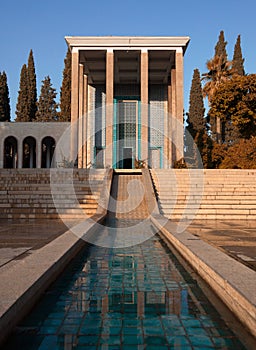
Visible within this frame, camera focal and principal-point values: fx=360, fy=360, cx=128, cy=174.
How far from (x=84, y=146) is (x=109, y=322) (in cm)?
2398

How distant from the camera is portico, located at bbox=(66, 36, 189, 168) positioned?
2414 cm

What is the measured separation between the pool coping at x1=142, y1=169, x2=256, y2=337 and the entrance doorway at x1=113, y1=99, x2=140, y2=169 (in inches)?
877

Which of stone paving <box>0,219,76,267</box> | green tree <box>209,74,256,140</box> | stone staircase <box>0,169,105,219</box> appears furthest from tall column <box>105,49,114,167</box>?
stone paving <box>0,219,76,267</box>

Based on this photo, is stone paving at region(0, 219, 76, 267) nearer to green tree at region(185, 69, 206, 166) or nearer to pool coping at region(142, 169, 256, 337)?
pool coping at region(142, 169, 256, 337)

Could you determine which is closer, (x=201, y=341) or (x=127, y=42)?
(x=201, y=341)

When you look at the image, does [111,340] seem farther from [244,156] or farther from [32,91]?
[32,91]

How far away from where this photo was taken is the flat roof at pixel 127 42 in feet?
78.8

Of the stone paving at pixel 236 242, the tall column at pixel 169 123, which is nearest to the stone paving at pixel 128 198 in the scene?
the stone paving at pixel 236 242

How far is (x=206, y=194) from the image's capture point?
13180mm

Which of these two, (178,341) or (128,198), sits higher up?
(128,198)

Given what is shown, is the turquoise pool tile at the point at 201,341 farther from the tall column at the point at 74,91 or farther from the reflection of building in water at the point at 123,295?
the tall column at the point at 74,91

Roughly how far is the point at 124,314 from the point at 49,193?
34.3 feet

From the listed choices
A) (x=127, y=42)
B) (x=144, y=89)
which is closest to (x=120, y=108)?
(x=144, y=89)

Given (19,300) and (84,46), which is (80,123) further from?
(19,300)
